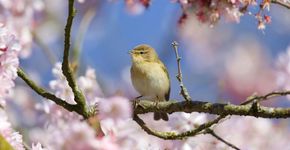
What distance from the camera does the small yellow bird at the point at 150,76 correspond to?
16.3ft

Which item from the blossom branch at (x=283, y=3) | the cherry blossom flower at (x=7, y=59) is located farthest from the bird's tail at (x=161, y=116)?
the cherry blossom flower at (x=7, y=59)

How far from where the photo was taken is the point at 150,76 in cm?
504

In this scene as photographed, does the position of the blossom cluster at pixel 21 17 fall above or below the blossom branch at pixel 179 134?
above

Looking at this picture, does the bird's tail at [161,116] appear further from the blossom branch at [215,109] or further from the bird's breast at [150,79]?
the blossom branch at [215,109]

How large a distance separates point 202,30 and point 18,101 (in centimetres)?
209

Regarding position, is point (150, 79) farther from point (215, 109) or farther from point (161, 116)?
point (215, 109)

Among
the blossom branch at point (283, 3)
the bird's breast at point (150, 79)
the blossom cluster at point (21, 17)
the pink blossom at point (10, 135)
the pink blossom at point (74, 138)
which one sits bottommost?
the pink blossom at point (74, 138)

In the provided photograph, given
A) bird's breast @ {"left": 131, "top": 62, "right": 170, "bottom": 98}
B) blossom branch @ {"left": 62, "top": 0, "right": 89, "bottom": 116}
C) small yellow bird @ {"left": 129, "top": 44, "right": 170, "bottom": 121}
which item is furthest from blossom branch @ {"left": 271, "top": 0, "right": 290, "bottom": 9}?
bird's breast @ {"left": 131, "top": 62, "right": 170, "bottom": 98}

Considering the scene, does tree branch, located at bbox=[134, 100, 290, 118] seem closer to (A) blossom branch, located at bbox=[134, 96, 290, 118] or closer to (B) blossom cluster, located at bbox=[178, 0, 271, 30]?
(A) blossom branch, located at bbox=[134, 96, 290, 118]

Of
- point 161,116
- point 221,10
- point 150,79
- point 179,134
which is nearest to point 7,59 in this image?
point 179,134

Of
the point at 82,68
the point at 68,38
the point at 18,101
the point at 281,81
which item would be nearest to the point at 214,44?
the point at 82,68

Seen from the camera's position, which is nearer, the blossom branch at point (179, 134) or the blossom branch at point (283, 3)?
the blossom branch at point (179, 134)

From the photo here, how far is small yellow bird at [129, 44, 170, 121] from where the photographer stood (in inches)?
195

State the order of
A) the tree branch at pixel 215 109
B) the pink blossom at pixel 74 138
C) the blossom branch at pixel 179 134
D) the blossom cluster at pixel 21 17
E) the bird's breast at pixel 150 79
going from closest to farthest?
the pink blossom at pixel 74 138
the tree branch at pixel 215 109
the blossom branch at pixel 179 134
the blossom cluster at pixel 21 17
the bird's breast at pixel 150 79
